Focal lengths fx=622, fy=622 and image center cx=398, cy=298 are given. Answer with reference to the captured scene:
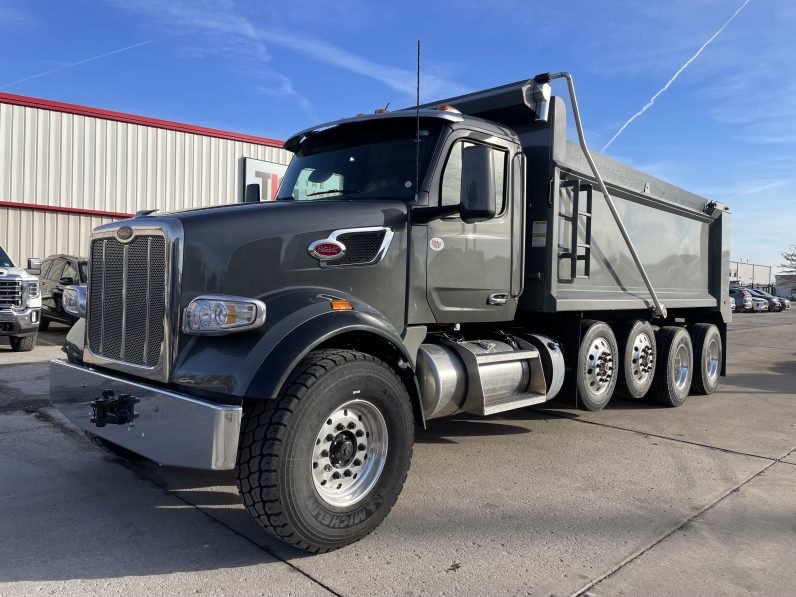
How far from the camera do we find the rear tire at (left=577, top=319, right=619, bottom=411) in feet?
19.6

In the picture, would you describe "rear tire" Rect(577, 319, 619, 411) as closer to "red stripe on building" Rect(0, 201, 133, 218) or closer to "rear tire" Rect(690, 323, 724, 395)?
"rear tire" Rect(690, 323, 724, 395)

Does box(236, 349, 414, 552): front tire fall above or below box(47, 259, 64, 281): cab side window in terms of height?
below

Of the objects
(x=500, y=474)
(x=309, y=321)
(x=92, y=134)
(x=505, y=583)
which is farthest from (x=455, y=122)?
(x=92, y=134)

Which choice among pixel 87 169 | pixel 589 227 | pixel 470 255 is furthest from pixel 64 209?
pixel 470 255

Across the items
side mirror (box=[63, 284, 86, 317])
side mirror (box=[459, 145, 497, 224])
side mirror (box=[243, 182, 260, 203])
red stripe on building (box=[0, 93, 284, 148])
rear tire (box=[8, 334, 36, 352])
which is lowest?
rear tire (box=[8, 334, 36, 352])

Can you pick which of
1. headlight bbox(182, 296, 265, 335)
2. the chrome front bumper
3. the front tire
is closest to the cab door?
the front tire

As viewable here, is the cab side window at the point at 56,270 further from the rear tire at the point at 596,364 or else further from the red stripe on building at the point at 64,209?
the rear tire at the point at 596,364

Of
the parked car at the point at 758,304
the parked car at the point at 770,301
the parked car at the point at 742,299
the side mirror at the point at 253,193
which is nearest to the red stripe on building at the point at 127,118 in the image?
the side mirror at the point at 253,193

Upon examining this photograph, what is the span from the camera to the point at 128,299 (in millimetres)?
3596

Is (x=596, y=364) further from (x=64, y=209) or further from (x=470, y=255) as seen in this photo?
(x=64, y=209)

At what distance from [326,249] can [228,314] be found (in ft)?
2.60

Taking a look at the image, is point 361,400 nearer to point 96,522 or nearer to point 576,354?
point 96,522

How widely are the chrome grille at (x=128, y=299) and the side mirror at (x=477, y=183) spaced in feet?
6.09

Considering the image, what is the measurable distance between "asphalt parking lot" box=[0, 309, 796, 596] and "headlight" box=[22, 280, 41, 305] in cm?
514
